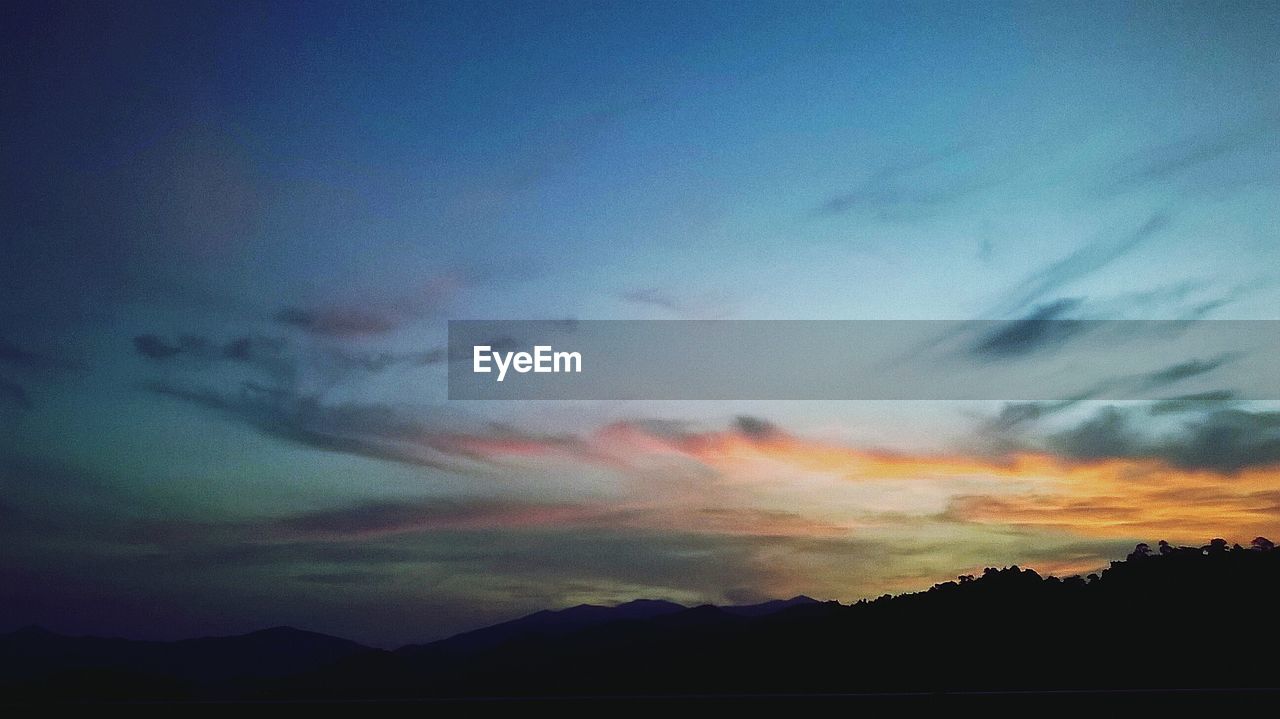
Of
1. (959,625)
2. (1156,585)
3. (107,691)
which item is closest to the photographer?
(107,691)

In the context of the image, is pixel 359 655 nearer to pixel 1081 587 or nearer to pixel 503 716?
pixel 503 716

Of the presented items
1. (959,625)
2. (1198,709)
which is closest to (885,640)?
(959,625)

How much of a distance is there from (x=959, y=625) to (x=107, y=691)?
16159mm

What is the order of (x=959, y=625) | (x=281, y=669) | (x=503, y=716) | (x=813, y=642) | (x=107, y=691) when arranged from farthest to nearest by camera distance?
(x=959, y=625)
(x=813, y=642)
(x=281, y=669)
(x=107, y=691)
(x=503, y=716)

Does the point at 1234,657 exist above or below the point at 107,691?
below

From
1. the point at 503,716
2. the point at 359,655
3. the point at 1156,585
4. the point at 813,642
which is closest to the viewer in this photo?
the point at 503,716

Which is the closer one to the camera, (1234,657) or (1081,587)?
(1234,657)

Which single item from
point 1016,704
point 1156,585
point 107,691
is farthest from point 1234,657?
point 107,691

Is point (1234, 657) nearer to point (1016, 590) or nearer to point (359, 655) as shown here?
point (1016, 590)

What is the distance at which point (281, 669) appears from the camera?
619 cm

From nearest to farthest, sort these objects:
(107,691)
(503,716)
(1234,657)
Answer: (503,716) → (107,691) → (1234,657)

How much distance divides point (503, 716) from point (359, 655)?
20.9 feet

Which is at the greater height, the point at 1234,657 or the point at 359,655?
the point at 359,655

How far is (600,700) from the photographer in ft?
10.2
